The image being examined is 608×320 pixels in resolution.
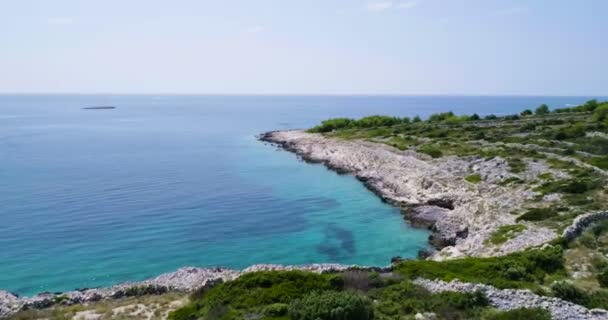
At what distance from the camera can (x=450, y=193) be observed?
5031 centimetres

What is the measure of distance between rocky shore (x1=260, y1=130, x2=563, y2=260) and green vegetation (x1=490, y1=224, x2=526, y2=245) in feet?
1.54

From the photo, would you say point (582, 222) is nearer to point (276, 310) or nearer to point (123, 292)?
point (276, 310)

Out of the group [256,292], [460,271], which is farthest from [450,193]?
[256,292]

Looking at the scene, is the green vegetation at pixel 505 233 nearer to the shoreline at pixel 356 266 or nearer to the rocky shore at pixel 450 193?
the rocky shore at pixel 450 193

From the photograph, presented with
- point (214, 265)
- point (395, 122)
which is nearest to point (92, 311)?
point (214, 265)

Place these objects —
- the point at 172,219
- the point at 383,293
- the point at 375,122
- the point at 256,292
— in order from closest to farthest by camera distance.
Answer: the point at 383,293, the point at 256,292, the point at 172,219, the point at 375,122

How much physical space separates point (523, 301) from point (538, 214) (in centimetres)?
1833

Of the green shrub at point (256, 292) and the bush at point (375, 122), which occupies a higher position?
the bush at point (375, 122)

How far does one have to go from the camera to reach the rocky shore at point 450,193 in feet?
109

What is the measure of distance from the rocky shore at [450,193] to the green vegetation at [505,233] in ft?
1.54

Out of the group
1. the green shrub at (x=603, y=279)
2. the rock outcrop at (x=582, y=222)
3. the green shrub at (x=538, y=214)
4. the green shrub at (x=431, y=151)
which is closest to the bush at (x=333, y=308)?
the green shrub at (x=603, y=279)

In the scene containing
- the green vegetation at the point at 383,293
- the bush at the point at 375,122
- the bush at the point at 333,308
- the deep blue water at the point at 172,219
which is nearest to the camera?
the bush at the point at 333,308

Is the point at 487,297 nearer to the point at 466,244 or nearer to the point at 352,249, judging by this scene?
the point at 466,244

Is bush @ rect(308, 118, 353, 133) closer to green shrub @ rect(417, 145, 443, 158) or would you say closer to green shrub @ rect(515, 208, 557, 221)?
green shrub @ rect(417, 145, 443, 158)
